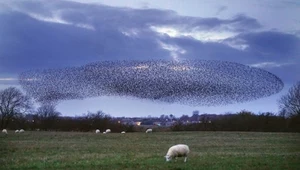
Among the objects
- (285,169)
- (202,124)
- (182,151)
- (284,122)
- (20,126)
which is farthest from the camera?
(20,126)

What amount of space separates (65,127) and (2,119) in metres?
21.3

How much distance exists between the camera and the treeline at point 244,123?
74000 mm

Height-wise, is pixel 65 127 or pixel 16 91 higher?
pixel 16 91

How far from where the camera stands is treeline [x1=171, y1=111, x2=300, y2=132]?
74000 millimetres

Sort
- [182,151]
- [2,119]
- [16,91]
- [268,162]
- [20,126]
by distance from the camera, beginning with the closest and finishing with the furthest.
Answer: [268,162], [182,151], [20,126], [2,119], [16,91]

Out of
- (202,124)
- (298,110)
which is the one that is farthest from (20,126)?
(298,110)

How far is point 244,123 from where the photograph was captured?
251 ft

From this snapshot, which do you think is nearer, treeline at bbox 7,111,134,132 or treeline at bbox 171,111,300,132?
treeline at bbox 171,111,300,132

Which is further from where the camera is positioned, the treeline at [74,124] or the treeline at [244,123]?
the treeline at [74,124]

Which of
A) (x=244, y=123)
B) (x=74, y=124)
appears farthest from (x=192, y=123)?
(x=74, y=124)

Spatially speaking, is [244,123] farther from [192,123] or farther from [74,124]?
[74,124]

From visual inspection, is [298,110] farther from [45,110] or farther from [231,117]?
[45,110]

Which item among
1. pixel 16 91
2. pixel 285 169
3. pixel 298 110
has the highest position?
pixel 16 91

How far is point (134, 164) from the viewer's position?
60.0 ft
